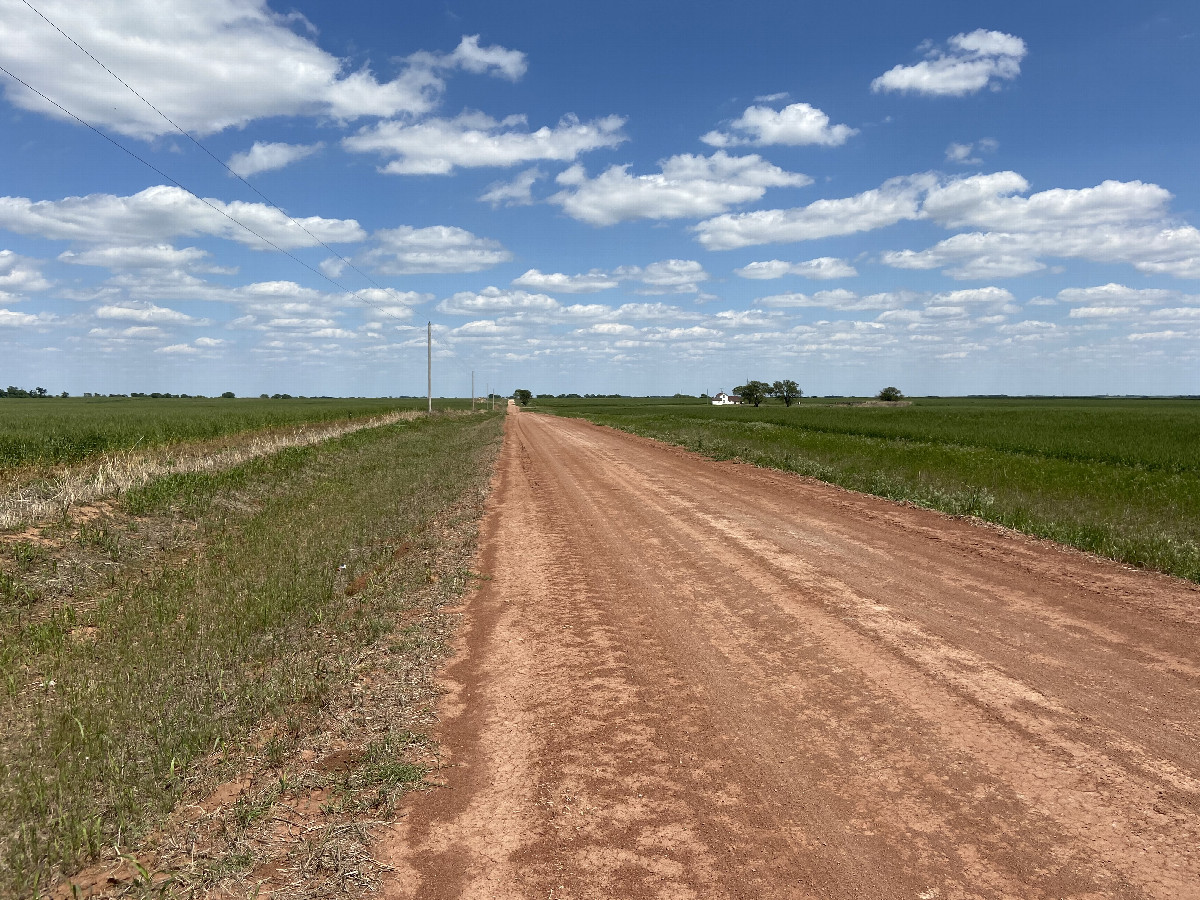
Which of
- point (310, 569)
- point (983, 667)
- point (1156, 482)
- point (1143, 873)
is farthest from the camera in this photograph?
point (1156, 482)

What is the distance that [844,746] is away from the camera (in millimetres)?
4559

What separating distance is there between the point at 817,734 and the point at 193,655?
5.65m

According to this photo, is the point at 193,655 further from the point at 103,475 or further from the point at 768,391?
the point at 768,391

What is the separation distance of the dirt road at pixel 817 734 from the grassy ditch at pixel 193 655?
0.80 meters

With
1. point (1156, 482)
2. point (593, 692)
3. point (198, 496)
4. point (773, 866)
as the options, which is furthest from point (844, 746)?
point (1156, 482)

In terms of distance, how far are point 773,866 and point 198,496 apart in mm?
14482

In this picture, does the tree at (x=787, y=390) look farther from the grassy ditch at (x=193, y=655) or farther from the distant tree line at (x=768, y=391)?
the grassy ditch at (x=193, y=655)

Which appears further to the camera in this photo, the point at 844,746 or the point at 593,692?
the point at 593,692

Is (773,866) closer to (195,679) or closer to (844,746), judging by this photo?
(844,746)

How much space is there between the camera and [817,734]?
4.71 m

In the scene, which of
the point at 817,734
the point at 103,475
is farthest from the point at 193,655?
the point at 103,475

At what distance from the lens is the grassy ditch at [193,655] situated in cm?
404

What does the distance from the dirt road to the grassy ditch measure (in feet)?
2.63

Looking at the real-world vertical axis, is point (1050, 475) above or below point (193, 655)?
above
